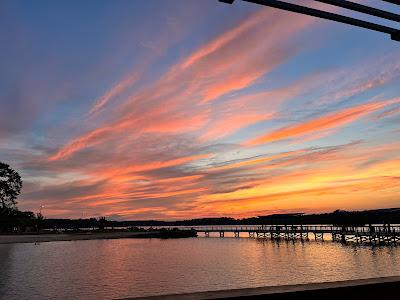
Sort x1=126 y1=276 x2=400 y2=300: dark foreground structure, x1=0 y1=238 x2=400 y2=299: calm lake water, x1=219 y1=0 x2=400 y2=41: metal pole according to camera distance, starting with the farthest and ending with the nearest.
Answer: x1=0 y1=238 x2=400 y2=299: calm lake water → x1=219 y1=0 x2=400 y2=41: metal pole → x1=126 y1=276 x2=400 y2=300: dark foreground structure

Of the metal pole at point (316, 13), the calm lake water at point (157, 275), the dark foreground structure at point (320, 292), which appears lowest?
the calm lake water at point (157, 275)

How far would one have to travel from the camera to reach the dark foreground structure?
8.84ft

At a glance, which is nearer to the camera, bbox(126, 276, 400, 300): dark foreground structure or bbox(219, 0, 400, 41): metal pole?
bbox(126, 276, 400, 300): dark foreground structure

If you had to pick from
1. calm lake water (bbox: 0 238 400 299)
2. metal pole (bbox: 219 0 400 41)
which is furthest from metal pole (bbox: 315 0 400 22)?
calm lake water (bbox: 0 238 400 299)

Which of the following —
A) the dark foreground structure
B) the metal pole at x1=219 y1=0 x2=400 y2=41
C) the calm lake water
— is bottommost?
the calm lake water

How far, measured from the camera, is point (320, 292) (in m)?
2.87

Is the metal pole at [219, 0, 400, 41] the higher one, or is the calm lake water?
the metal pole at [219, 0, 400, 41]

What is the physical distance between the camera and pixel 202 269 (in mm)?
47406

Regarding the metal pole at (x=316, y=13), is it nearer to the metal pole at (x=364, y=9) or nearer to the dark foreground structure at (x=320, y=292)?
the metal pole at (x=364, y=9)

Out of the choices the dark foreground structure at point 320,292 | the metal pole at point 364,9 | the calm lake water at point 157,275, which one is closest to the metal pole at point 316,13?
the metal pole at point 364,9

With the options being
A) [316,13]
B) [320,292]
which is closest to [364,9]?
[316,13]

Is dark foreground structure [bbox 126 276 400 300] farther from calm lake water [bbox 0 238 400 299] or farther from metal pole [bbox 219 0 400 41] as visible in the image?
calm lake water [bbox 0 238 400 299]

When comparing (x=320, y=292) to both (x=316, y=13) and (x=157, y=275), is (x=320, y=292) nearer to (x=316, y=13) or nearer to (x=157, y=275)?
(x=316, y=13)

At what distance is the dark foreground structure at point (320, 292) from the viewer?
2693 millimetres
